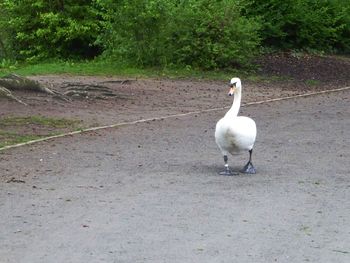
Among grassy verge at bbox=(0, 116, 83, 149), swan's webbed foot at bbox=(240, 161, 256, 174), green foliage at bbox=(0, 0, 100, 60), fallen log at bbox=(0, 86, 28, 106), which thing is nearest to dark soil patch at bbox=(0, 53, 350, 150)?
grassy verge at bbox=(0, 116, 83, 149)

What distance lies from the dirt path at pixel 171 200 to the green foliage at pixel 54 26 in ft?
55.0

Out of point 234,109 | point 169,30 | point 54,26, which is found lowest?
point 54,26

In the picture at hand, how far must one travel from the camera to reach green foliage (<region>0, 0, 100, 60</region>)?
3066 cm

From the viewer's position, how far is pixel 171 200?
8773 mm

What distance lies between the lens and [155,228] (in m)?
7.45

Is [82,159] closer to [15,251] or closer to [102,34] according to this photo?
[15,251]

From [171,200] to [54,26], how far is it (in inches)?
910

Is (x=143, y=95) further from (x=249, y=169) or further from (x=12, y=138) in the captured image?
(x=249, y=169)

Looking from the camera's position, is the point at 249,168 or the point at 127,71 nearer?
the point at 249,168

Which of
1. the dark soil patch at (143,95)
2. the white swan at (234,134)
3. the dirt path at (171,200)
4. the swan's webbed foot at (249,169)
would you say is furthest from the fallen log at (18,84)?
the swan's webbed foot at (249,169)

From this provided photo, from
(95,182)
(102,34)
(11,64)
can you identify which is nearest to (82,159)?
(95,182)

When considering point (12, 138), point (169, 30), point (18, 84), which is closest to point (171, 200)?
point (12, 138)

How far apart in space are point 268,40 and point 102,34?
27.3 feet

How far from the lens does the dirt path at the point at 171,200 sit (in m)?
6.73
